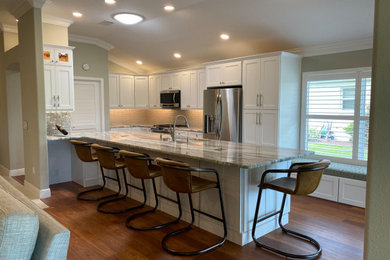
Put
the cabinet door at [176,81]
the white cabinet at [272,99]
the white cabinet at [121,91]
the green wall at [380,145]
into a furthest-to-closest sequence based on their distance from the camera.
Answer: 1. the white cabinet at [121,91]
2. the cabinet door at [176,81]
3. the white cabinet at [272,99]
4. the green wall at [380,145]

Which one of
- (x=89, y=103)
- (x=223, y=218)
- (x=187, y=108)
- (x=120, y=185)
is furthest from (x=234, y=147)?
(x=89, y=103)

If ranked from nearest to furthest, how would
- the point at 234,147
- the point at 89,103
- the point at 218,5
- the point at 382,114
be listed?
1. the point at 382,114
2. the point at 234,147
3. the point at 218,5
4. the point at 89,103

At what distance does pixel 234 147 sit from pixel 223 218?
97 centimetres

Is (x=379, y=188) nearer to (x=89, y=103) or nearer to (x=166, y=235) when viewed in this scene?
(x=166, y=235)

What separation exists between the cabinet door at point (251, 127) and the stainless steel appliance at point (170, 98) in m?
2.38

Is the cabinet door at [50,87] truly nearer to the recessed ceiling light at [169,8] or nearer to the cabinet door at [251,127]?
the recessed ceiling light at [169,8]

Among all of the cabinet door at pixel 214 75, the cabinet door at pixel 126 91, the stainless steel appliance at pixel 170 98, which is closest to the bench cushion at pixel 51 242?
the cabinet door at pixel 214 75

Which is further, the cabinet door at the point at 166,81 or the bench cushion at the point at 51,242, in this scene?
the cabinet door at the point at 166,81

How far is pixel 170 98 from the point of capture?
25.0 ft

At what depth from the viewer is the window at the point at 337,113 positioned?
4.62 m

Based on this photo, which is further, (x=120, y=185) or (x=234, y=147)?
(x=120, y=185)

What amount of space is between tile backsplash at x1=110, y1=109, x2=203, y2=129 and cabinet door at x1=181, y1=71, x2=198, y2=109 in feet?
1.64

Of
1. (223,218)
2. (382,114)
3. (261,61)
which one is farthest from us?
(261,61)

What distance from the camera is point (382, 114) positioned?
1.19 meters
